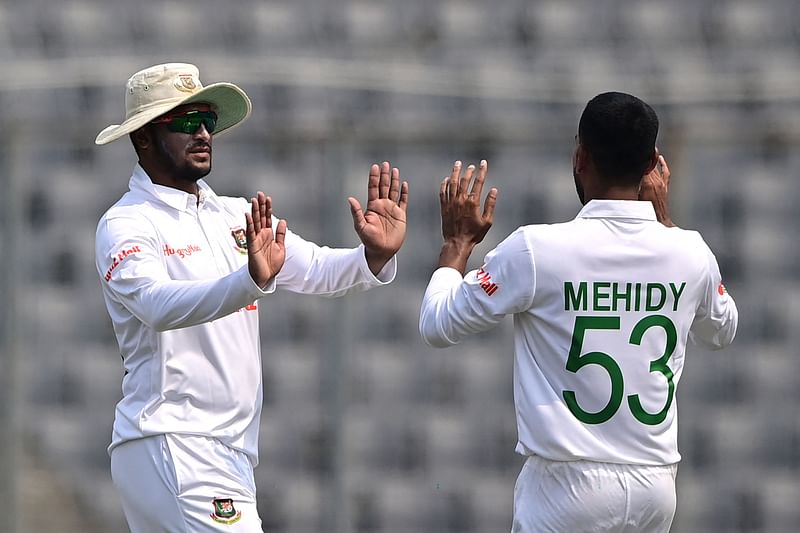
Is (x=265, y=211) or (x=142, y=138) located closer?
(x=265, y=211)

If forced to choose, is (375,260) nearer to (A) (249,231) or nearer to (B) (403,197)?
(B) (403,197)

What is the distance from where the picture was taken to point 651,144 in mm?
3496

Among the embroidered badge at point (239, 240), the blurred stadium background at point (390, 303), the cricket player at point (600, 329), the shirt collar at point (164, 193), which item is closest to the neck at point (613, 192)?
the cricket player at point (600, 329)

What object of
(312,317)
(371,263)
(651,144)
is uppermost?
(651,144)

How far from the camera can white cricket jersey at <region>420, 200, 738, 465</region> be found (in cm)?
345

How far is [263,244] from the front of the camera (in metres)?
3.63

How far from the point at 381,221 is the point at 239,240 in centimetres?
41

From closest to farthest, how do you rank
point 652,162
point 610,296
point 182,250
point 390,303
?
1. point 610,296
2. point 652,162
3. point 182,250
4. point 390,303

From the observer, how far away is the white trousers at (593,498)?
11.4 ft

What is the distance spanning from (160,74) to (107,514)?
2.95m

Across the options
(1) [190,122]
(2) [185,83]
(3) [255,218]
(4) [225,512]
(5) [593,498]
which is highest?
(2) [185,83]

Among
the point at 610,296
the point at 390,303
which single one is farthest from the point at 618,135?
the point at 390,303

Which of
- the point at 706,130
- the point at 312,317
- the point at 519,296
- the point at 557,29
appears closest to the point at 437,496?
the point at 312,317

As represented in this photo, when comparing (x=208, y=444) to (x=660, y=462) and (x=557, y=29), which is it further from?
(x=557, y=29)
